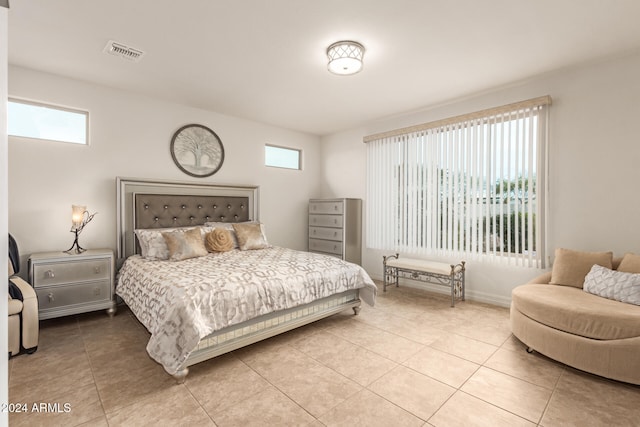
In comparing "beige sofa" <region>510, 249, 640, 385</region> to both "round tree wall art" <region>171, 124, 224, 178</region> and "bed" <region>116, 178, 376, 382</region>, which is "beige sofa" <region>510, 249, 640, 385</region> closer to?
"bed" <region>116, 178, 376, 382</region>

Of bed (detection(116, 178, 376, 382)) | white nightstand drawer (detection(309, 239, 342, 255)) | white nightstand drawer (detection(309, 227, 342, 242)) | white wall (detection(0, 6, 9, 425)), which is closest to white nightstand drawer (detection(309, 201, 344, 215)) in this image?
white nightstand drawer (detection(309, 227, 342, 242))

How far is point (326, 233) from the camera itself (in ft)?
16.1

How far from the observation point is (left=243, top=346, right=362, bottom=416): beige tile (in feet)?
5.82

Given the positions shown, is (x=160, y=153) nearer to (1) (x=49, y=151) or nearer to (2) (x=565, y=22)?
(1) (x=49, y=151)

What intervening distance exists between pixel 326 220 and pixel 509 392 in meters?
3.40

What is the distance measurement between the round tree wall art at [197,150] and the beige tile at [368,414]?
11.2 feet

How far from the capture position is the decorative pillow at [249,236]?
3725 mm

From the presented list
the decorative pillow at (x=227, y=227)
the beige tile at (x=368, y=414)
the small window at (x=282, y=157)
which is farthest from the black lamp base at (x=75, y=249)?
the beige tile at (x=368, y=414)

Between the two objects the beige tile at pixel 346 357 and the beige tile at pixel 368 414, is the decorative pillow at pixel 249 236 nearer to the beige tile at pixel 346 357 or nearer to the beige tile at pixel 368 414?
the beige tile at pixel 346 357

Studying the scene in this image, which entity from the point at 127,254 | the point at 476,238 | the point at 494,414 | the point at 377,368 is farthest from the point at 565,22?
the point at 127,254

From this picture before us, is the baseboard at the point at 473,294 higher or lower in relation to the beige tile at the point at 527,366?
higher

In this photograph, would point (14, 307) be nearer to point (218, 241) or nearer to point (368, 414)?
point (218, 241)

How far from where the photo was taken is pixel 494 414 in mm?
1651

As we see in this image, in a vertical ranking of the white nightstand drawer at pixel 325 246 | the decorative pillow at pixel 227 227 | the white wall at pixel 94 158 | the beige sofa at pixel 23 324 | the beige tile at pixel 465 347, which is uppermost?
the white wall at pixel 94 158
